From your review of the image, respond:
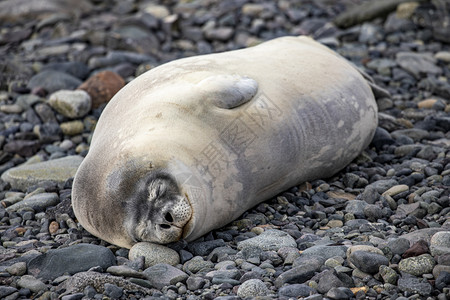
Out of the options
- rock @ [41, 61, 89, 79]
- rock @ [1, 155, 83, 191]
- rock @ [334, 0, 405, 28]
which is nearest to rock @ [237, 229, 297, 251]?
rock @ [1, 155, 83, 191]

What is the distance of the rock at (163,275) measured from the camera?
329 centimetres

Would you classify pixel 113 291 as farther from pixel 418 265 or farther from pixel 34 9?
pixel 34 9

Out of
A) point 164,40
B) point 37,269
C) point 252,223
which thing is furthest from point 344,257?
point 164,40

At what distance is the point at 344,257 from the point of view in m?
3.36

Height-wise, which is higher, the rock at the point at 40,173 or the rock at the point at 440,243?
the rock at the point at 440,243

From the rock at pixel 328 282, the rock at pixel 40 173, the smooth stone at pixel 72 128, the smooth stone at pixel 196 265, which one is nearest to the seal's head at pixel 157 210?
the smooth stone at pixel 196 265

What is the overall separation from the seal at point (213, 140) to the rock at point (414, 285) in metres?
1.14

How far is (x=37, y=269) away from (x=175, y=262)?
0.74 metres

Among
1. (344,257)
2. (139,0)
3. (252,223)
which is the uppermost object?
(344,257)

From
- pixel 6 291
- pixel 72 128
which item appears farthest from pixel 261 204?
Answer: pixel 72 128

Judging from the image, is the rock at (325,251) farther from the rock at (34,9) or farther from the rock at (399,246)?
the rock at (34,9)

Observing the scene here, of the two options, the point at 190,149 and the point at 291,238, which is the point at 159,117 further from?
the point at 291,238

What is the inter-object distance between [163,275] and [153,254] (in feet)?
0.71

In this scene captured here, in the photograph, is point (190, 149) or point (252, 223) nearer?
point (190, 149)
